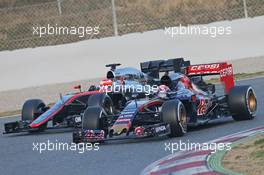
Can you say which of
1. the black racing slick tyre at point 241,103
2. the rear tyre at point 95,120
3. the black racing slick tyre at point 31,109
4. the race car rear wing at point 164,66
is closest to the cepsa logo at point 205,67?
the race car rear wing at point 164,66

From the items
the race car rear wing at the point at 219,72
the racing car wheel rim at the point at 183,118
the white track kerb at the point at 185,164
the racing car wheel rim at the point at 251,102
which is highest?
the race car rear wing at the point at 219,72

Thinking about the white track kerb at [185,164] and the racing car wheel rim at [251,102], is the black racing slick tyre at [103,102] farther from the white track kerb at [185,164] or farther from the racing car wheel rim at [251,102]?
Answer: the white track kerb at [185,164]

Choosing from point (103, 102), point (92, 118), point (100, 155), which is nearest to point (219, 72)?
point (103, 102)

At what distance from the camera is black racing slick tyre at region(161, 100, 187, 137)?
41.2ft

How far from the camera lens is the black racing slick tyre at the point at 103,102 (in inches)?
581

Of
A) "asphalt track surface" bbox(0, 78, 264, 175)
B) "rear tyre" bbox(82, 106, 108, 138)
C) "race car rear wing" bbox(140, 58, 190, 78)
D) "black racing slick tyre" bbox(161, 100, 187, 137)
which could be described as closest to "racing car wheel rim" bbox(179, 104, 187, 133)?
"black racing slick tyre" bbox(161, 100, 187, 137)

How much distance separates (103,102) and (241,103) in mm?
2516

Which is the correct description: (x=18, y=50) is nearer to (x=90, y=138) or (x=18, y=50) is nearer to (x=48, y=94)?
(x=48, y=94)

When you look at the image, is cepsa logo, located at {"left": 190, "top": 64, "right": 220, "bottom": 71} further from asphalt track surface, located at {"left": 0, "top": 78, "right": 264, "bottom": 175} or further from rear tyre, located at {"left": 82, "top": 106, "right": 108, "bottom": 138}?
rear tyre, located at {"left": 82, "top": 106, "right": 108, "bottom": 138}

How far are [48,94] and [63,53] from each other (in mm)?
1363

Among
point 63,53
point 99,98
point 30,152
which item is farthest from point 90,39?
point 30,152

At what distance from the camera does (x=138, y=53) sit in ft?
73.9

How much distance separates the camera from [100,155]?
468 inches

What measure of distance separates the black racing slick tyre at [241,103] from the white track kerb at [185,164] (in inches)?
98.0
